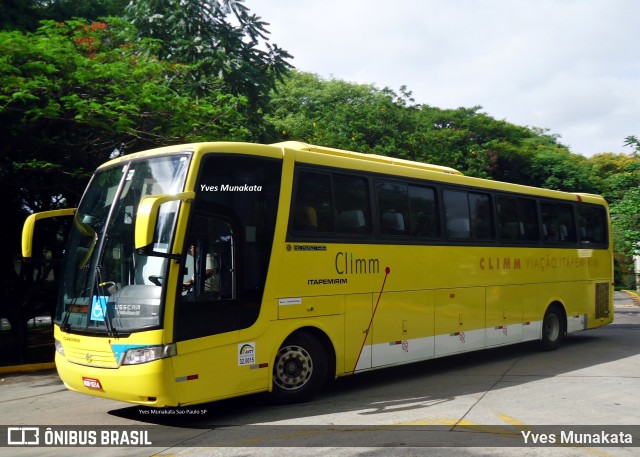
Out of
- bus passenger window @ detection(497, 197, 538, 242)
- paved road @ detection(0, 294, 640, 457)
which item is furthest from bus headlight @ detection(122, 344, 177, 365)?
bus passenger window @ detection(497, 197, 538, 242)

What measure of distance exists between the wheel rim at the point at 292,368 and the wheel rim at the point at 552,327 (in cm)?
703

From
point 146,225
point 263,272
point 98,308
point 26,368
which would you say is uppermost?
point 146,225

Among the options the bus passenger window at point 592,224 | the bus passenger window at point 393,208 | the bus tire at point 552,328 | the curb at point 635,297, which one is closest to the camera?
the bus passenger window at point 393,208

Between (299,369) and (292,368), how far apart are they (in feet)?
0.38

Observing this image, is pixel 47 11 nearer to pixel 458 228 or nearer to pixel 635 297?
pixel 458 228

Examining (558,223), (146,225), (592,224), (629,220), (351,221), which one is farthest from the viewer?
(629,220)

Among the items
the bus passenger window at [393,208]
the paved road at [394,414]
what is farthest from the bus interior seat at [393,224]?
the paved road at [394,414]

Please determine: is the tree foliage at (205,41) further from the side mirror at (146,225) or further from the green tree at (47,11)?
the side mirror at (146,225)

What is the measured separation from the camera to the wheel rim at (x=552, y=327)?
1377cm

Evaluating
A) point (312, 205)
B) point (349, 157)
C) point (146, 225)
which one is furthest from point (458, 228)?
point (146, 225)

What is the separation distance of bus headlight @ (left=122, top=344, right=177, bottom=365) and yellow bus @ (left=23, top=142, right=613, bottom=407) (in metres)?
0.02

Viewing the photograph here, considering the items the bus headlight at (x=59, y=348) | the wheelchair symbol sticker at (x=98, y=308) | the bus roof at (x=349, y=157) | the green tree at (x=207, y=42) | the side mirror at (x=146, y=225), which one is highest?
the green tree at (x=207, y=42)

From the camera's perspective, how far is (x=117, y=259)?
291 inches

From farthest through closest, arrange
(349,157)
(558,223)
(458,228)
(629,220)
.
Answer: (629,220), (558,223), (458,228), (349,157)
